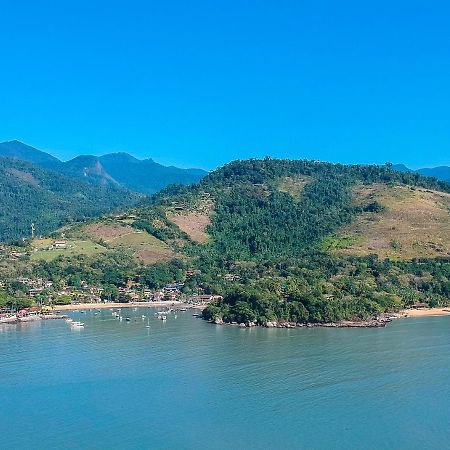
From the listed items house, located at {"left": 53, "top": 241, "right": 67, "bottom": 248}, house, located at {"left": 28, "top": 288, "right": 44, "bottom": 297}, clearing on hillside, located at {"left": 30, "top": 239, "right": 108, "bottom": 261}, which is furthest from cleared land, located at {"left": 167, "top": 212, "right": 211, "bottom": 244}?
house, located at {"left": 28, "top": 288, "right": 44, "bottom": 297}

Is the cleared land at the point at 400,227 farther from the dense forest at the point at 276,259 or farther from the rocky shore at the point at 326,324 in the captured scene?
the rocky shore at the point at 326,324

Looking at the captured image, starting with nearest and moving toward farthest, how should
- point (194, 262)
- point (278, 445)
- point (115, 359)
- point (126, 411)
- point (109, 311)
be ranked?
point (278, 445) < point (126, 411) < point (115, 359) < point (109, 311) < point (194, 262)

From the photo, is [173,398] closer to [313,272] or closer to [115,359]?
[115,359]

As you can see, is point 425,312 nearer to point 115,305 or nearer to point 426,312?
point 426,312

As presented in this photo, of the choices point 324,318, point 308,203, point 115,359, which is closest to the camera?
point 115,359

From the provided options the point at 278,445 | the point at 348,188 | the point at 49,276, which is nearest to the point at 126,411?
the point at 278,445

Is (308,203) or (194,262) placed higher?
(308,203)

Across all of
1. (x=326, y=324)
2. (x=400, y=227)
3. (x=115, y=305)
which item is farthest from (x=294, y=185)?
(x=326, y=324)
